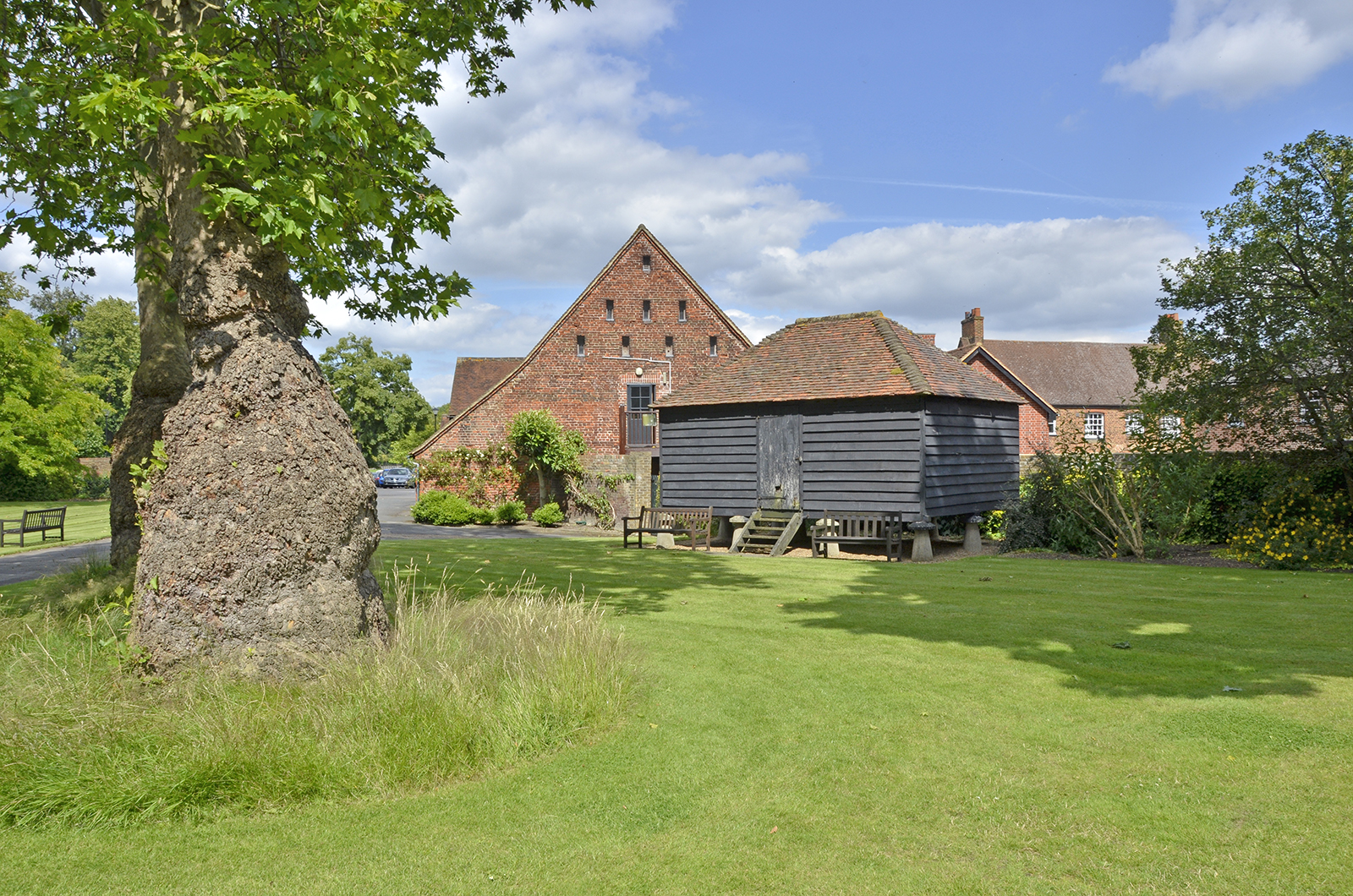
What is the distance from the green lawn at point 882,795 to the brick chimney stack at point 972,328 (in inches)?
1291

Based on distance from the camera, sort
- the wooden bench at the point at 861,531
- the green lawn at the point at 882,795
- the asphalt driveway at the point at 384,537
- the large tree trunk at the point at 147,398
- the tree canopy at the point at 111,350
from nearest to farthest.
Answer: the green lawn at the point at 882,795 → the large tree trunk at the point at 147,398 → the asphalt driveway at the point at 384,537 → the wooden bench at the point at 861,531 → the tree canopy at the point at 111,350

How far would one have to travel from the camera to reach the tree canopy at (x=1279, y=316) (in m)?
13.6

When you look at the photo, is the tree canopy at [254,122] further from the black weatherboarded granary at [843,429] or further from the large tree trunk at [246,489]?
the black weatherboarded granary at [843,429]

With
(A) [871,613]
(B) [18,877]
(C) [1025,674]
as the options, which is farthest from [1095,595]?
(B) [18,877]

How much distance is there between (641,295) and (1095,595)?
21494mm

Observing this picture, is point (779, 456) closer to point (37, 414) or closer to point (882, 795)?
point (882, 795)

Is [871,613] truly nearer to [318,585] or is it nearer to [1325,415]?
[318,585]

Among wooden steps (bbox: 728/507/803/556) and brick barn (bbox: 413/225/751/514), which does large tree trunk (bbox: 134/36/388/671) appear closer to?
wooden steps (bbox: 728/507/803/556)

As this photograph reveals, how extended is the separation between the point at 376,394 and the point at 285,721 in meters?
55.4

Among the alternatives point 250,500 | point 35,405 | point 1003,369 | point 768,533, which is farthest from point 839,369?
point 35,405

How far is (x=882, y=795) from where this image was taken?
4746 mm

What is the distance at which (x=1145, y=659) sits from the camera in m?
7.49

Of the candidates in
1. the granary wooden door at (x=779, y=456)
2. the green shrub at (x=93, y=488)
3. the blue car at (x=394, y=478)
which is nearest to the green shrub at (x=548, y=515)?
the granary wooden door at (x=779, y=456)

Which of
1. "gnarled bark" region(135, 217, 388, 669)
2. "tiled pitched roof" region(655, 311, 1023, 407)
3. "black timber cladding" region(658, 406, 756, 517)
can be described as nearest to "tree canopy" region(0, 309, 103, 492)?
"black timber cladding" region(658, 406, 756, 517)
